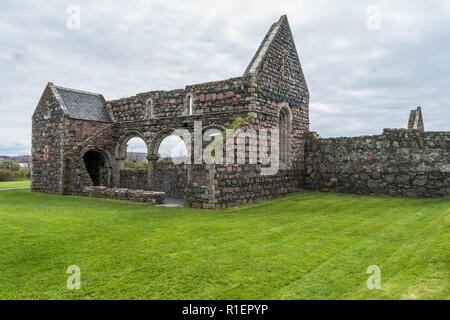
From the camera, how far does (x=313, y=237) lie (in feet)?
23.4

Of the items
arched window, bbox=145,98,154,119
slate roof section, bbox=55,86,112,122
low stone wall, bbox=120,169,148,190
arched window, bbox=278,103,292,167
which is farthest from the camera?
low stone wall, bbox=120,169,148,190

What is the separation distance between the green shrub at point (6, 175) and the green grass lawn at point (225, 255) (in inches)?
1064

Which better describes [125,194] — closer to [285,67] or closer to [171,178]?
[171,178]

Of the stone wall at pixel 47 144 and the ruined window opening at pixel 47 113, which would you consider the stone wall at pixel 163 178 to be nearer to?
the stone wall at pixel 47 144

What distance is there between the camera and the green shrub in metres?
32.2

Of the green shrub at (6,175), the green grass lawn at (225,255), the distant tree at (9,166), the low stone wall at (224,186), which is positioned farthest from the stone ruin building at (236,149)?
the distant tree at (9,166)

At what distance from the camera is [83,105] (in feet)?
66.4

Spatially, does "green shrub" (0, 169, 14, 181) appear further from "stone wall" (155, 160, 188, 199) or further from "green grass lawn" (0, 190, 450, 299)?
"green grass lawn" (0, 190, 450, 299)

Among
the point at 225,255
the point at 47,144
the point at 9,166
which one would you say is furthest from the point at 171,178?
the point at 9,166

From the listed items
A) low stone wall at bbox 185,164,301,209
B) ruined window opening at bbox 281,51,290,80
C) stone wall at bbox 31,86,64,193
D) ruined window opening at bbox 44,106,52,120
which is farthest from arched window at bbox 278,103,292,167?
ruined window opening at bbox 44,106,52,120

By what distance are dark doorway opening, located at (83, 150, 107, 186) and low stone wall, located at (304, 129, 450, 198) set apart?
12086 millimetres

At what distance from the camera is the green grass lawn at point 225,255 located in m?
4.32
